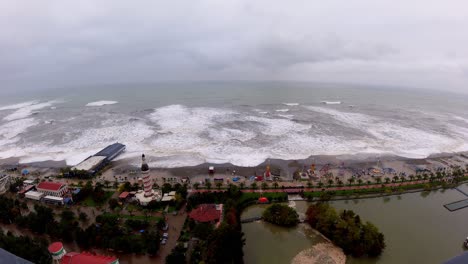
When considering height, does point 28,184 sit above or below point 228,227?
below

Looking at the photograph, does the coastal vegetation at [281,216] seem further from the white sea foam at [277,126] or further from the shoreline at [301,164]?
the white sea foam at [277,126]

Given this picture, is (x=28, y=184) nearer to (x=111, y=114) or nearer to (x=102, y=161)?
(x=102, y=161)

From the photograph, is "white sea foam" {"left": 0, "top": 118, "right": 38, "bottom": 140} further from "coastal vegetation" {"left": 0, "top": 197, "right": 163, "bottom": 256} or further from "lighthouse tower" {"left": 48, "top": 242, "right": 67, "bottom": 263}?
"lighthouse tower" {"left": 48, "top": 242, "right": 67, "bottom": 263}

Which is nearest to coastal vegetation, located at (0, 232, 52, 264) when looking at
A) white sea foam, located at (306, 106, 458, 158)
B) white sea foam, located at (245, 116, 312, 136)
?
white sea foam, located at (245, 116, 312, 136)

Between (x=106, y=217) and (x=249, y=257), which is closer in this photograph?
(x=249, y=257)

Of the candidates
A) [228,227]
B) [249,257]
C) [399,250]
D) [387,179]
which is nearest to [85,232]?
[228,227]
